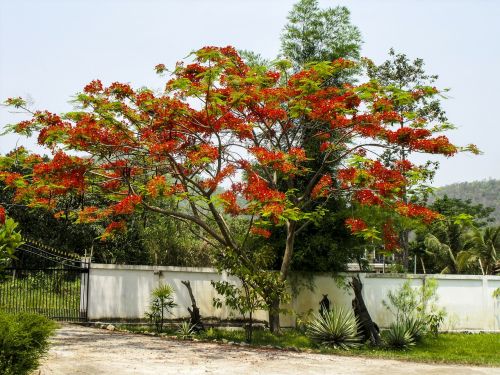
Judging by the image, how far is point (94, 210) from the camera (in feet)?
50.3

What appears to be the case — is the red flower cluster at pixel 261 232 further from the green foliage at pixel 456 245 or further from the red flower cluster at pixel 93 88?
the green foliage at pixel 456 245

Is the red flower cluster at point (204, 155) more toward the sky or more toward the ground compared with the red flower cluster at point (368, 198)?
more toward the sky

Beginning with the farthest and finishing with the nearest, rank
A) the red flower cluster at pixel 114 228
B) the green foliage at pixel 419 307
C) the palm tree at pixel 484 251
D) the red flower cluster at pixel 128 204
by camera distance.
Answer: the palm tree at pixel 484 251
the red flower cluster at pixel 114 228
the green foliage at pixel 419 307
the red flower cluster at pixel 128 204

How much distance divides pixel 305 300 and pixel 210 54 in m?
7.31

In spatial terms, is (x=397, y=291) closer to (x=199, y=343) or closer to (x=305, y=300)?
(x=305, y=300)

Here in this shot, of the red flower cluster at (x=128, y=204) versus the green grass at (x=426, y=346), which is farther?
the red flower cluster at (x=128, y=204)

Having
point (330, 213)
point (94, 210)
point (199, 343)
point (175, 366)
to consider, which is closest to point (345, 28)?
point (330, 213)

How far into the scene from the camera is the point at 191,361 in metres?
10.4

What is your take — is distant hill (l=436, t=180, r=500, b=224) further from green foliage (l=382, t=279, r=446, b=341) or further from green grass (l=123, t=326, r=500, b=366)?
green grass (l=123, t=326, r=500, b=366)

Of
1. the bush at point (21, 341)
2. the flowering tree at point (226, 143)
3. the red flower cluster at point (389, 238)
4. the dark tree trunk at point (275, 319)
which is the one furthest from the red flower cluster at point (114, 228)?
the bush at point (21, 341)

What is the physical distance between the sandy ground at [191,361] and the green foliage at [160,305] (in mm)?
2202

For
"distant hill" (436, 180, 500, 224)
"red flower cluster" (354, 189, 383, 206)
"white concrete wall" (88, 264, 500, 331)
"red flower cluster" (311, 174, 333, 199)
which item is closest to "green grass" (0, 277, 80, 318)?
"white concrete wall" (88, 264, 500, 331)

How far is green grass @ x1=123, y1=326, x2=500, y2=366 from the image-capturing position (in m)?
12.2

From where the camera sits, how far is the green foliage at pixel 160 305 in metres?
15.3
